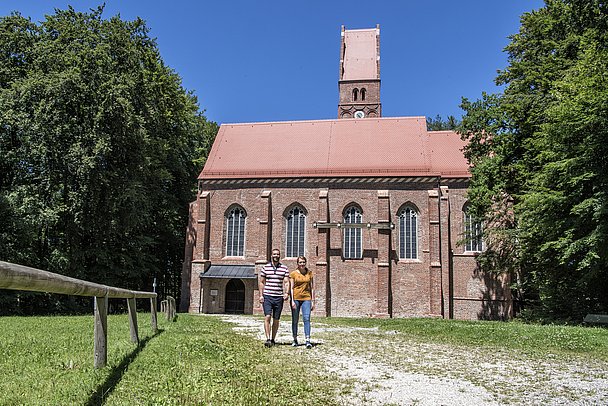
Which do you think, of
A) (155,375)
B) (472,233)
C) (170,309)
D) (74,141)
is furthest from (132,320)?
(472,233)

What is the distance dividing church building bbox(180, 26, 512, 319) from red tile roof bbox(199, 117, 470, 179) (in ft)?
0.29

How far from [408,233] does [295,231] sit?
6566 mm

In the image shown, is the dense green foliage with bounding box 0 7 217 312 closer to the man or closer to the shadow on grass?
the man

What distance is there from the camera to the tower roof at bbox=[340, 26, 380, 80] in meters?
51.4

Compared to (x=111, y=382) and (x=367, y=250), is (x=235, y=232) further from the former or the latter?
(x=111, y=382)

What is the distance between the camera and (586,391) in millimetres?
5746

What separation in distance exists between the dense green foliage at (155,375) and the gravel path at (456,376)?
1.69ft

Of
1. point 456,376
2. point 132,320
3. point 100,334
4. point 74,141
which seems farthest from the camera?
point 74,141

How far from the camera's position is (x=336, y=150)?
32219 mm

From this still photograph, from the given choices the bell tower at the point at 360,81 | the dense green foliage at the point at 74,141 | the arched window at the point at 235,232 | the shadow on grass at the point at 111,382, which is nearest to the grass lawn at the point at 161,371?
the shadow on grass at the point at 111,382

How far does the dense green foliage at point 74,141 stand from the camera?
74.3ft

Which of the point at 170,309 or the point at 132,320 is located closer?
the point at 132,320

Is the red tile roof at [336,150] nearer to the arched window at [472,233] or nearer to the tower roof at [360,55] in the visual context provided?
the arched window at [472,233]

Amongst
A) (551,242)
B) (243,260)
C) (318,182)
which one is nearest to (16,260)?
(243,260)
